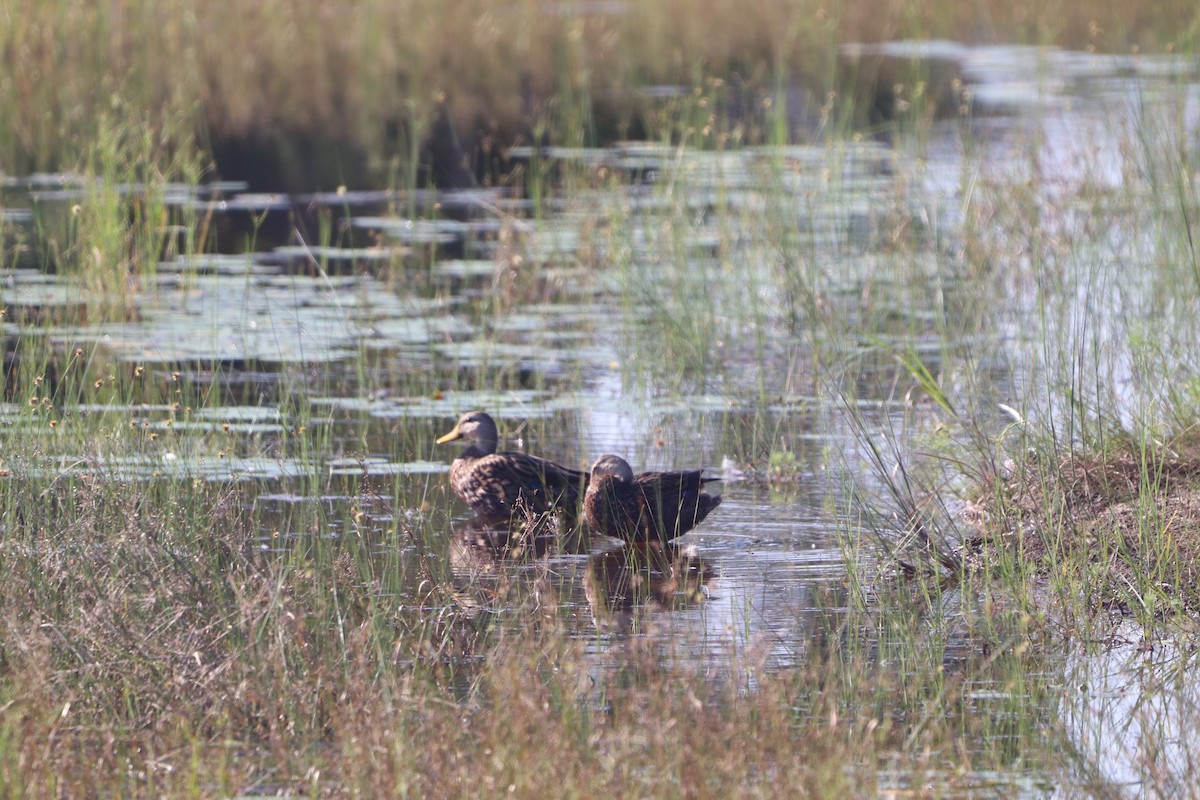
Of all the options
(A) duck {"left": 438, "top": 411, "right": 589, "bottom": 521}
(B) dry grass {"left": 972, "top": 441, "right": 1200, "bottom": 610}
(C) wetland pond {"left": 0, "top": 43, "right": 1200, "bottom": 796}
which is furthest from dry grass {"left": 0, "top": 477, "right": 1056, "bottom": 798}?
(A) duck {"left": 438, "top": 411, "right": 589, "bottom": 521}

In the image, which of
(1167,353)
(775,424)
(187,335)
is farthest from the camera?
(187,335)

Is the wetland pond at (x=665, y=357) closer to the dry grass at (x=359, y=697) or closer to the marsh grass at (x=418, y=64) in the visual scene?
the dry grass at (x=359, y=697)

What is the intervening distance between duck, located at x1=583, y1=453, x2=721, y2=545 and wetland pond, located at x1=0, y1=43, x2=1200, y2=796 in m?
0.13

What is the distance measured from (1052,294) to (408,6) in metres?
12.0

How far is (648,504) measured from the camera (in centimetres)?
677

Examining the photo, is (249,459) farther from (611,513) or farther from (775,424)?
(775,424)

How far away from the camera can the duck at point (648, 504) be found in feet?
22.3

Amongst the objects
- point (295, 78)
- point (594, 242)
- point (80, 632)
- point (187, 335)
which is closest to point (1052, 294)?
point (594, 242)

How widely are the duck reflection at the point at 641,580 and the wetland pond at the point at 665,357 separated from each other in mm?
26

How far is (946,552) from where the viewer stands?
630 cm

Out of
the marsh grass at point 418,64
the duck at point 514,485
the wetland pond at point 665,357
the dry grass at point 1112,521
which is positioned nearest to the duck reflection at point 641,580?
the wetland pond at point 665,357

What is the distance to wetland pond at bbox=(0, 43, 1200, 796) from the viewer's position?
581 cm

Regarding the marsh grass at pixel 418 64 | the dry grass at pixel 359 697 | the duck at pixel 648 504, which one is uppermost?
the marsh grass at pixel 418 64

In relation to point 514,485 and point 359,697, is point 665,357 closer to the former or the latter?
point 514,485
